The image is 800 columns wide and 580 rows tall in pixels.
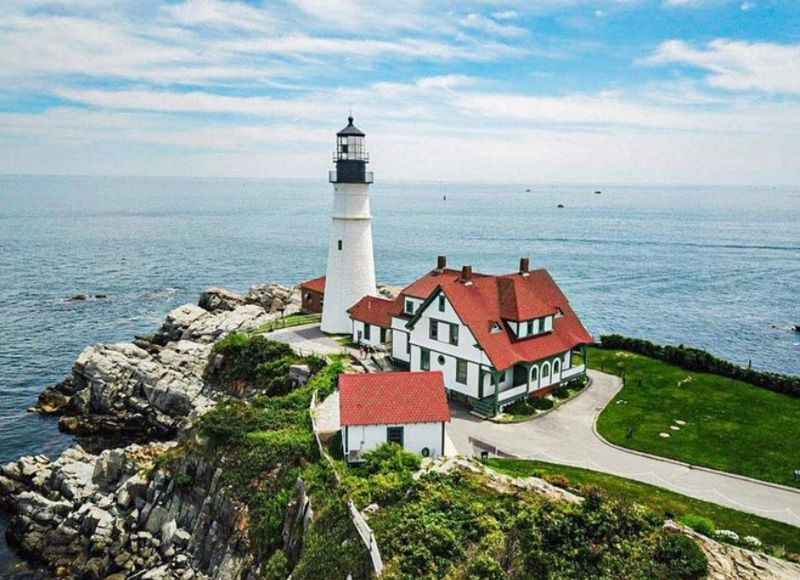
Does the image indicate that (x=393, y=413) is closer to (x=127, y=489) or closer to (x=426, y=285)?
(x=127, y=489)

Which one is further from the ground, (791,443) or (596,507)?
(596,507)

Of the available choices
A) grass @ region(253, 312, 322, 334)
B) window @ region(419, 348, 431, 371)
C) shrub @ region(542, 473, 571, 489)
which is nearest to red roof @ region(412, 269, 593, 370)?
window @ region(419, 348, 431, 371)

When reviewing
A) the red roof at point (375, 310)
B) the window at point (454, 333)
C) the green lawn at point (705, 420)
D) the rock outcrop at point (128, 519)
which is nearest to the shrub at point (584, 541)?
the rock outcrop at point (128, 519)

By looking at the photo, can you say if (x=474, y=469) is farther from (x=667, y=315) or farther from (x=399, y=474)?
(x=667, y=315)

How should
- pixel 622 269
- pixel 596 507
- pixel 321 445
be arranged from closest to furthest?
pixel 596 507
pixel 321 445
pixel 622 269

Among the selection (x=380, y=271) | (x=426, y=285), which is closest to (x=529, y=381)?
(x=426, y=285)

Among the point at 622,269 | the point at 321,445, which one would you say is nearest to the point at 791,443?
the point at 321,445
